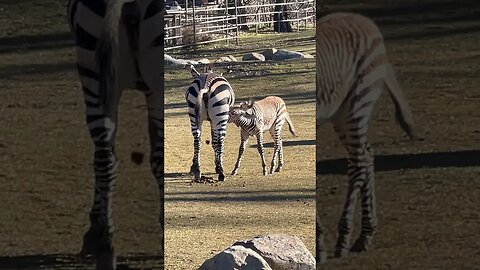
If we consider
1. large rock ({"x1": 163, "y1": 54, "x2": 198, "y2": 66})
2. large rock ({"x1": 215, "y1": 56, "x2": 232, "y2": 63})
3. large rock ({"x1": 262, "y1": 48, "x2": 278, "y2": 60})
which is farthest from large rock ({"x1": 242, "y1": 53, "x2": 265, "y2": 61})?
large rock ({"x1": 163, "y1": 54, "x2": 198, "y2": 66})

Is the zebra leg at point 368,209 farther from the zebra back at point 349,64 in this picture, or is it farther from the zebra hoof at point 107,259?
the zebra hoof at point 107,259

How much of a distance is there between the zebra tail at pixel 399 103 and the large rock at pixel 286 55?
46.3 ft

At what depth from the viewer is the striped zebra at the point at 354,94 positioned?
303cm


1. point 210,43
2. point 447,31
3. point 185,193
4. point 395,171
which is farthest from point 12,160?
point 210,43

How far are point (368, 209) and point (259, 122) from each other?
23.5 ft

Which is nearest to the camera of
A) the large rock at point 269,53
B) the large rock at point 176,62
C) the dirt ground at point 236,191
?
the dirt ground at point 236,191

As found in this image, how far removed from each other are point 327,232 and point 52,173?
1031mm

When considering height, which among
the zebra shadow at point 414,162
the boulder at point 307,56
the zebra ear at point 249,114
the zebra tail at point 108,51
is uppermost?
the zebra tail at point 108,51

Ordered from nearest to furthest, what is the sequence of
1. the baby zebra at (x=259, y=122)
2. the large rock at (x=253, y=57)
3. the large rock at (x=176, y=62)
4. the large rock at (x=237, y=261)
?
the large rock at (x=237, y=261) → the baby zebra at (x=259, y=122) → the large rock at (x=176, y=62) → the large rock at (x=253, y=57)

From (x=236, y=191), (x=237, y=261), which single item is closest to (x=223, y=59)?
(x=236, y=191)

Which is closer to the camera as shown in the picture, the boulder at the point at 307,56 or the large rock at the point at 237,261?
the large rock at the point at 237,261

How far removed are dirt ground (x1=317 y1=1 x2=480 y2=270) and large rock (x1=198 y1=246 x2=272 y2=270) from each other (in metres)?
1.61

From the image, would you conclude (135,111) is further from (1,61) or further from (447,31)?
(447,31)

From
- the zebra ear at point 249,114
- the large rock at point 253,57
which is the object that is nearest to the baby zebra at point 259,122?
the zebra ear at point 249,114
